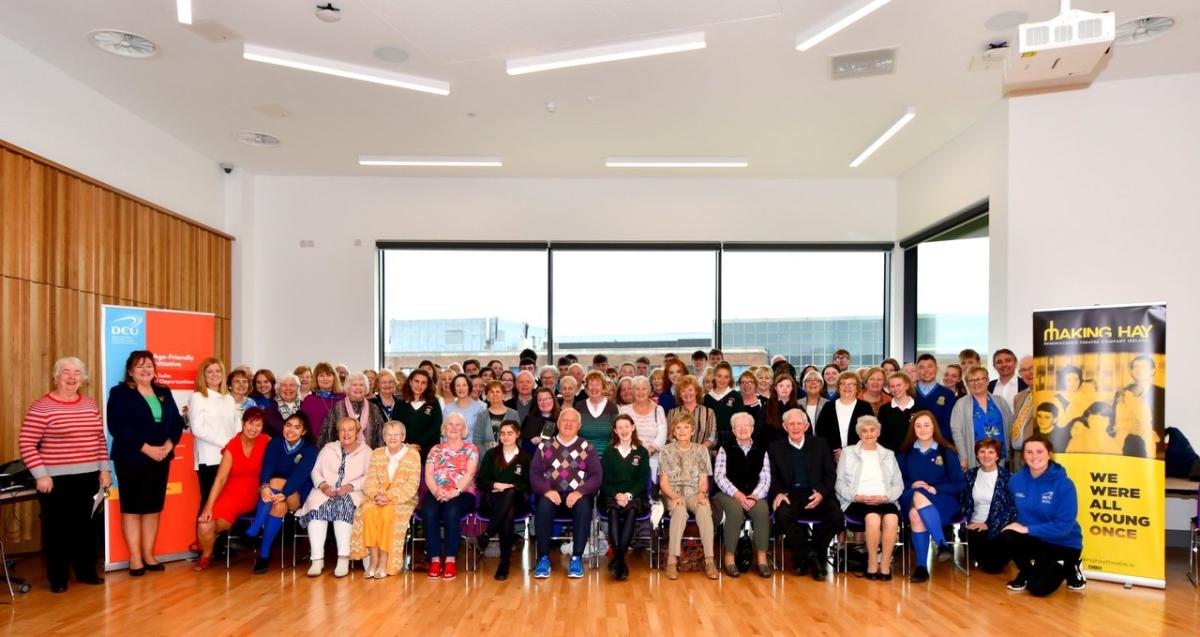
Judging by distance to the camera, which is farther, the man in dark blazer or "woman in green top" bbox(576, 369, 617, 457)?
"woman in green top" bbox(576, 369, 617, 457)

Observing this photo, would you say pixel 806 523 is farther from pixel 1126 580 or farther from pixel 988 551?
pixel 1126 580

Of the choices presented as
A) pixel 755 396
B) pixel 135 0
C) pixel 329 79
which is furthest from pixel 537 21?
pixel 755 396

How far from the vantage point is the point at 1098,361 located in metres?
5.39

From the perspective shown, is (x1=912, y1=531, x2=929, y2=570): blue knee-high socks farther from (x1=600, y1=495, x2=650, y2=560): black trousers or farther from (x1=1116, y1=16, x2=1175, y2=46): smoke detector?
(x1=1116, y1=16, x2=1175, y2=46): smoke detector

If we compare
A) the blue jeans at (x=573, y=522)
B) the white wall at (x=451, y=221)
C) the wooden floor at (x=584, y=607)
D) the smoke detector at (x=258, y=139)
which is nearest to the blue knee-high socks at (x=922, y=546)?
the wooden floor at (x=584, y=607)

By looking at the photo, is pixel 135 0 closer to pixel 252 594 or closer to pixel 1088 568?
pixel 252 594

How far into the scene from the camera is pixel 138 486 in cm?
556

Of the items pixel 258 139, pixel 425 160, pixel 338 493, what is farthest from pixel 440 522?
pixel 258 139

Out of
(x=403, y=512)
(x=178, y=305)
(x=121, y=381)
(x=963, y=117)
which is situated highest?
(x=963, y=117)

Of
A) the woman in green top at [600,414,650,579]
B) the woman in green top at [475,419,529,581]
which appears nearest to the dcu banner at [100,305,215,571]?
the woman in green top at [475,419,529,581]

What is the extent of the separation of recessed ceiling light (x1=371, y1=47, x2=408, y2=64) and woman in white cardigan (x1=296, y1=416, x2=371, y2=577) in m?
2.86

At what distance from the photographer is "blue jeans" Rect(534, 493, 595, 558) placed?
18.2 feet

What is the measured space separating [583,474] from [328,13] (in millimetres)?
3751

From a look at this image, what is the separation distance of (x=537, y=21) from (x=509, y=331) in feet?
17.6
